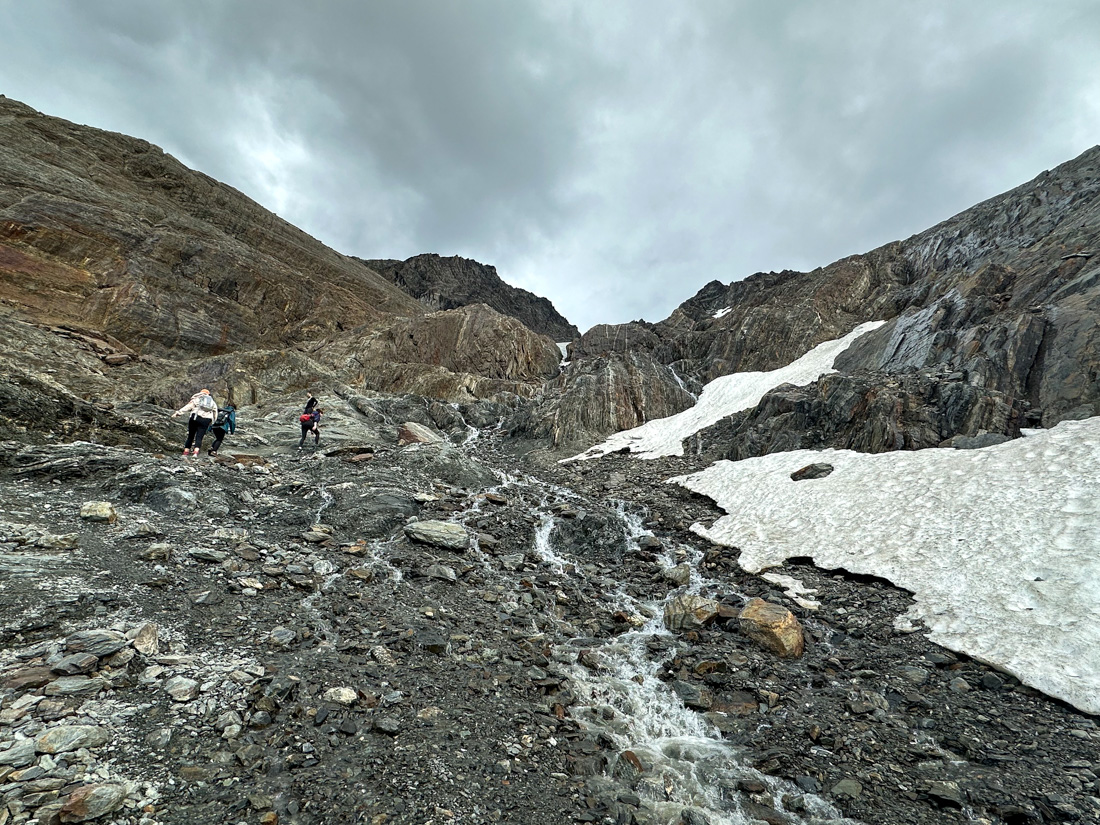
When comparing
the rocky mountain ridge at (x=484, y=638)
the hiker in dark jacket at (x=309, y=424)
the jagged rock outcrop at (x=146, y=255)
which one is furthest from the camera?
Result: the jagged rock outcrop at (x=146, y=255)

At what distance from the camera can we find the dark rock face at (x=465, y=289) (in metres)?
144

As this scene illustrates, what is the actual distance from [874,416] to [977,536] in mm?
11807

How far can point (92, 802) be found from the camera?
4.05 m

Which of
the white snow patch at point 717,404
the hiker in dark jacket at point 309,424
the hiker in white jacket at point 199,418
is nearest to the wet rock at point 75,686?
the hiker in white jacket at point 199,418

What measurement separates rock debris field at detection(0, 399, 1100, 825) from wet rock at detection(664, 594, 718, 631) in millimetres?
77

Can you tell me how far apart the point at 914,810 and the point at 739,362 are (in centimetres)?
4971

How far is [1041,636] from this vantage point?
29.9ft

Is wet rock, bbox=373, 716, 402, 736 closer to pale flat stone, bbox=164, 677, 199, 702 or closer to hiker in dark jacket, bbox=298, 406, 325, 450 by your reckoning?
pale flat stone, bbox=164, 677, 199, 702

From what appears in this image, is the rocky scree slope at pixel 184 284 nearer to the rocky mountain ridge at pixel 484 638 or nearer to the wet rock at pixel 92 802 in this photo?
the rocky mountain ridge at pixel 484 638

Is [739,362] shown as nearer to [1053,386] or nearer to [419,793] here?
[1053,386]

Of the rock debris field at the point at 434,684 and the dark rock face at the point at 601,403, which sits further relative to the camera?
the dark rock face at the point at 601,403

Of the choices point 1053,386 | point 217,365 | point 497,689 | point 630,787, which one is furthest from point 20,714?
point 217,365

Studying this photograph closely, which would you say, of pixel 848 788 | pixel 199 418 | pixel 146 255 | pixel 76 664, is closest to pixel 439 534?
pixel 76 664

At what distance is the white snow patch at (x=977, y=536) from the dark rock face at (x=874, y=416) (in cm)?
303
